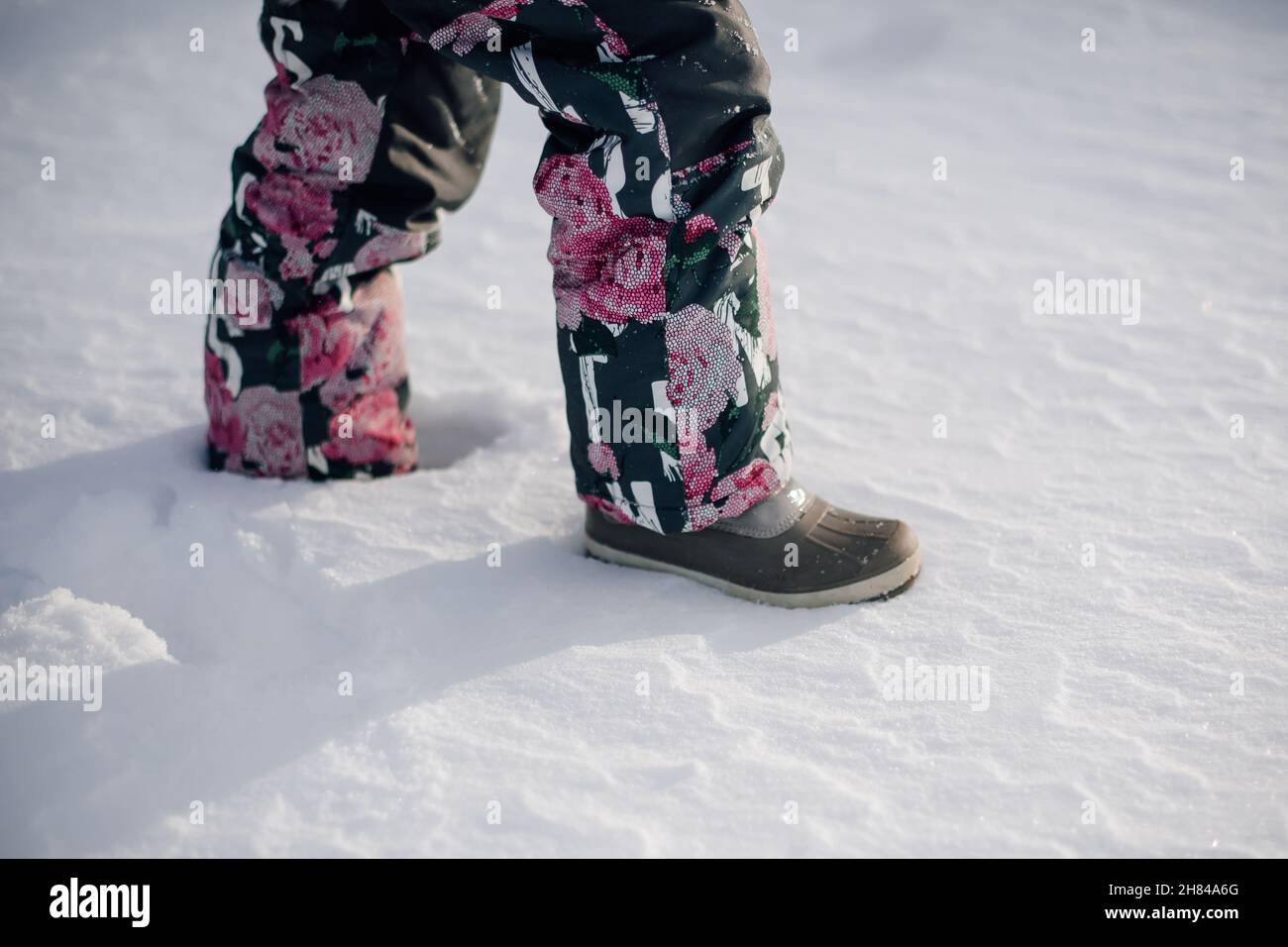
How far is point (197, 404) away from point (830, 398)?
103 cm

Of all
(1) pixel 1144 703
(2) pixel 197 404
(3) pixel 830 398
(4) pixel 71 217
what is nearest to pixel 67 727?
(2) pixel 197 404

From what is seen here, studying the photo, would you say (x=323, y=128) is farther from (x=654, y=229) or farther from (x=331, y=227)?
(x=654, y=229)

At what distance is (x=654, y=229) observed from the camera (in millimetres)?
1242

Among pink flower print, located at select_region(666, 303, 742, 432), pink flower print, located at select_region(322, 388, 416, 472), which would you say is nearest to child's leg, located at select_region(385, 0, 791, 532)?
pink flower print, located at select_region(666, 303, 742, 432)

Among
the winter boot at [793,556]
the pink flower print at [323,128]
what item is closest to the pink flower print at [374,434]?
the pink flower print at [323,128]

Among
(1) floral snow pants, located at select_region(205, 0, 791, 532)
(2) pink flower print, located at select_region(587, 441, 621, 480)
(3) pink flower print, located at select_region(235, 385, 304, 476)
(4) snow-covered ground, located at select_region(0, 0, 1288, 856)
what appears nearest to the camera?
(4) snow-covered ground, located at select_region(0, 0, 1288, 856)

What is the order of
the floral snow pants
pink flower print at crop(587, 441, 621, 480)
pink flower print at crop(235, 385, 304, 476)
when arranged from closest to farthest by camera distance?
the floral snow pants < pink flower print at crop(587, 441, 621, 480) < pink flower print at crop(235, 385, 304, 476)

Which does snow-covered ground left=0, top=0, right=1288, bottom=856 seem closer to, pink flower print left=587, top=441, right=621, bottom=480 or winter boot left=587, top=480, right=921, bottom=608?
winter boot left=587, top=480, right=921, bottom=608

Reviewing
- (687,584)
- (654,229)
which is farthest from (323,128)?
(687,584)

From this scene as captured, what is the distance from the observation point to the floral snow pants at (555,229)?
1.18m

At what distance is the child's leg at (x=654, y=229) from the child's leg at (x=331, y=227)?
197 millimetres

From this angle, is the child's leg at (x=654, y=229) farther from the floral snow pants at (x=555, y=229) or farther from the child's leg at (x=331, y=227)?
the child's leg at (x=331, y=227)

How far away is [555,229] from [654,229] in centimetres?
12

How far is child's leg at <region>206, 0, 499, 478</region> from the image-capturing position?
4.59ft
